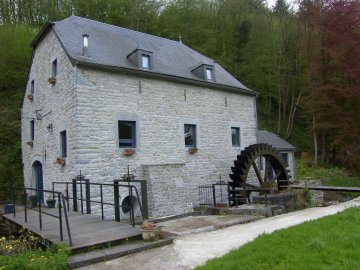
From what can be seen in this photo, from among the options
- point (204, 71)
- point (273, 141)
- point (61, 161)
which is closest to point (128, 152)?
point (61, 161)

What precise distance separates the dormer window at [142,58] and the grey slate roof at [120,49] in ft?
0.49

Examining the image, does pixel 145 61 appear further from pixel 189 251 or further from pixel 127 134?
pixel 189 251

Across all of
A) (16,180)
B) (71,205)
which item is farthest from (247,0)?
(71,205)

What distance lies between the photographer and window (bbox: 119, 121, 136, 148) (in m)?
11.2

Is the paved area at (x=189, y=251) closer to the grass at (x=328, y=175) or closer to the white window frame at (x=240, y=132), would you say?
the white window frame at (x=240, y=132)

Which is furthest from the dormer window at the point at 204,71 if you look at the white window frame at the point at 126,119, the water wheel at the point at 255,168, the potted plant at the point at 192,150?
the white window frame at the point at 126,119

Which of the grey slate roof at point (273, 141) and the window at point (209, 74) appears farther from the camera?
the grey slate roof at point (273, 141)

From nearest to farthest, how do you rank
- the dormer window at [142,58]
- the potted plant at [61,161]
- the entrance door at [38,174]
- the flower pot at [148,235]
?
the flower pot at [148,235], the potted plant at [61,161], the dormer window at [142,58], the entrance door at [38,174]

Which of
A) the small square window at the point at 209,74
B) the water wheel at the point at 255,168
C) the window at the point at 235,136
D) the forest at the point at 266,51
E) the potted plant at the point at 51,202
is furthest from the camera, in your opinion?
the forest at the point at 266,51

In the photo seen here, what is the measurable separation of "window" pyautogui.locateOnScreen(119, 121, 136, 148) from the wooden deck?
356 centimetres

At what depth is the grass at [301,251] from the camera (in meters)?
3.89

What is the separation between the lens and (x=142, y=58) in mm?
12180

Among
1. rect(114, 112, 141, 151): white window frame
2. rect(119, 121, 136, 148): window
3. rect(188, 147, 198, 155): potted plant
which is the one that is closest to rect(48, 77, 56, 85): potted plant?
rect(114, 112, 141, 151): white window frame

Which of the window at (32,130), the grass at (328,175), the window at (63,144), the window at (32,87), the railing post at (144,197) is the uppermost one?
the window at (32,87)
